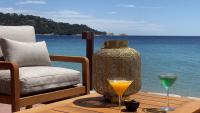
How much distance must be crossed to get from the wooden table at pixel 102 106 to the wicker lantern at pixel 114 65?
0.11 m

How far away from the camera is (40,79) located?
322 centimetres

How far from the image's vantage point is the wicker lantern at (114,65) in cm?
241

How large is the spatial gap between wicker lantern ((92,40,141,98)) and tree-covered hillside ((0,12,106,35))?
15410mm

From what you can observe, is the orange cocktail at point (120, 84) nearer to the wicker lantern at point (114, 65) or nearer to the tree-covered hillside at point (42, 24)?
the wicker lantern at point (114, 65)

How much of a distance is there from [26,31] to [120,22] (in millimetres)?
38206

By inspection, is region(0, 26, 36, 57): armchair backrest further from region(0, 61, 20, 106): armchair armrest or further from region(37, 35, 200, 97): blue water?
region(37, 35, 200, 97): blue water

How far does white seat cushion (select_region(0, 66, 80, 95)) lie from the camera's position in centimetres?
307

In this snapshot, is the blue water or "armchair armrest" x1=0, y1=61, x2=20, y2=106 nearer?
"armchair armrest" x1=0, y1=61, x2=20, y2=106

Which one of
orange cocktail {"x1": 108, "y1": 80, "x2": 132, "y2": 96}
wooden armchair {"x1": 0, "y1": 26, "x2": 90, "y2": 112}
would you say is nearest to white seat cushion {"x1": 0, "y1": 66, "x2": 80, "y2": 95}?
wooden armchair {"x1": 0, "y1": 26, "x2": 90, "y2": 112}

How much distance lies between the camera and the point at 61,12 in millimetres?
42969

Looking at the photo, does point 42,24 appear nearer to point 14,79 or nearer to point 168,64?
point 168,64

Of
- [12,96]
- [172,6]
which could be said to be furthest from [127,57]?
[172,6]

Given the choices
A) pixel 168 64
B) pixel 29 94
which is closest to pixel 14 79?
pixel 29 94

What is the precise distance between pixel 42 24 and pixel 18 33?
28.6m
